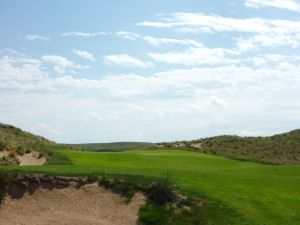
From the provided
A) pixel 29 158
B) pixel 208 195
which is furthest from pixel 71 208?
pixel 29 158

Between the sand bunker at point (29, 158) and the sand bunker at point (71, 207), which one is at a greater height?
the sand bunker at point (29, 158)

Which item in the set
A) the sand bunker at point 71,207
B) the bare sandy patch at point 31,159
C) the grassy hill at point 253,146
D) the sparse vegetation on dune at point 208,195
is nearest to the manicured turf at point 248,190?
the sparse vegetation on dune at point 208,195

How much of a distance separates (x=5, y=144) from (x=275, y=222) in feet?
81.0

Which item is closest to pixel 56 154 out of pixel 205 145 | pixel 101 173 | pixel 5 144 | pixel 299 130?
pixel 5 144

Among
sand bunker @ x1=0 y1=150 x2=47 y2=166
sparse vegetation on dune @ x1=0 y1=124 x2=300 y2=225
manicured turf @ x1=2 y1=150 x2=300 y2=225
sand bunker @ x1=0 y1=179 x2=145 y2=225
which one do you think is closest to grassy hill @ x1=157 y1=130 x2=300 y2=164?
sand bunker @ x1=0 y1=150 x2=47 y2=166

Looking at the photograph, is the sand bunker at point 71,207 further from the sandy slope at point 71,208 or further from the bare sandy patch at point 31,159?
the bare sandy patch at point 31,159

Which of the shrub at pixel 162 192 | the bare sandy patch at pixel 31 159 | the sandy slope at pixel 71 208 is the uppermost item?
the bare sandy patch at pixel 31 159

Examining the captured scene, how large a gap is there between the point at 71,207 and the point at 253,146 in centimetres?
5770

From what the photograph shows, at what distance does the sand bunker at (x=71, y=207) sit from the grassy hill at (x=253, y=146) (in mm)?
40977

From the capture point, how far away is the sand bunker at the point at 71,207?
22891 millimetres

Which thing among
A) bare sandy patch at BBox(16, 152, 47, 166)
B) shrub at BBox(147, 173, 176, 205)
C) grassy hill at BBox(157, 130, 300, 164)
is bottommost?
shrub at BBox(147, 173, 176, 205)

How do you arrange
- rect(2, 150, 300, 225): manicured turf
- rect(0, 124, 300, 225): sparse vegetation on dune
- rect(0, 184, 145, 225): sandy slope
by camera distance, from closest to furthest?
rect(0, 124, 300, 225): sparse vegetation on dune
rect(0, 184, 145, 225): sandy slope
rect(2, 150, 300, 225): manicured turf

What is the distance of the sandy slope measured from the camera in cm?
2288

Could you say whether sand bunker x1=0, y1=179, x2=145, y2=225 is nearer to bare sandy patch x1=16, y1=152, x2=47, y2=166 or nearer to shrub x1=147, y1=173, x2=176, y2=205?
shrub x1=147, y1=173, x2=176, y2=205
